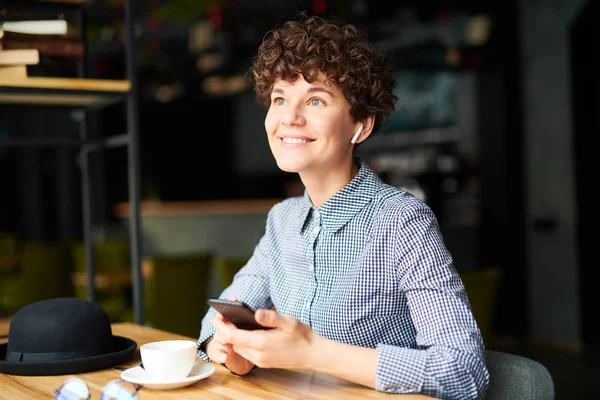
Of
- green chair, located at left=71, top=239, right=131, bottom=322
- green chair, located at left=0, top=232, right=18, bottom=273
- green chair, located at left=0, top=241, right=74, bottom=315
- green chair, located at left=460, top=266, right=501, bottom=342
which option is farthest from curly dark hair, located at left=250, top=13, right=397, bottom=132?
green chair, located at left=0, top=232, right=18, bottom=273

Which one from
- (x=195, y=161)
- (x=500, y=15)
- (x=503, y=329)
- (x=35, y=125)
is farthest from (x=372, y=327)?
(x=195, y=161)

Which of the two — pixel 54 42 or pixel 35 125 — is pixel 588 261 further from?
pixel 35 125

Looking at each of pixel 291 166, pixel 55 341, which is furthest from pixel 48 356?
pixel 291 166

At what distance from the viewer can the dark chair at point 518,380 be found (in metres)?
1.36

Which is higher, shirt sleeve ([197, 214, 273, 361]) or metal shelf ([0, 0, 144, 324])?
metal shelf ([0, 0, 144, 324])

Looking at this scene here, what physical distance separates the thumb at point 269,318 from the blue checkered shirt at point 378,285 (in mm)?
208

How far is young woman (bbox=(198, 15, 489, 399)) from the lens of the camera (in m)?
1.23

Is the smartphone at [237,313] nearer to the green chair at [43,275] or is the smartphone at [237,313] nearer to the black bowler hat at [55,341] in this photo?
the black bowler hat at [55,341]

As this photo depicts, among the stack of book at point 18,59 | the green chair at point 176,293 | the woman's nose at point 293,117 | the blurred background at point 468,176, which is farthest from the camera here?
the blurred background at point 468,176

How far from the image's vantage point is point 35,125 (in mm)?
10609

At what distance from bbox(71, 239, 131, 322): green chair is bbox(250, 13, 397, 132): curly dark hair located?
121 inches

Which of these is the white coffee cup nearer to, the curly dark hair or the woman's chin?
the woman's chin

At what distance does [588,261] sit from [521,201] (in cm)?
73

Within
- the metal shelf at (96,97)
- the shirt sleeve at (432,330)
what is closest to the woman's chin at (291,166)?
the shirt sleeve at (432,330)
